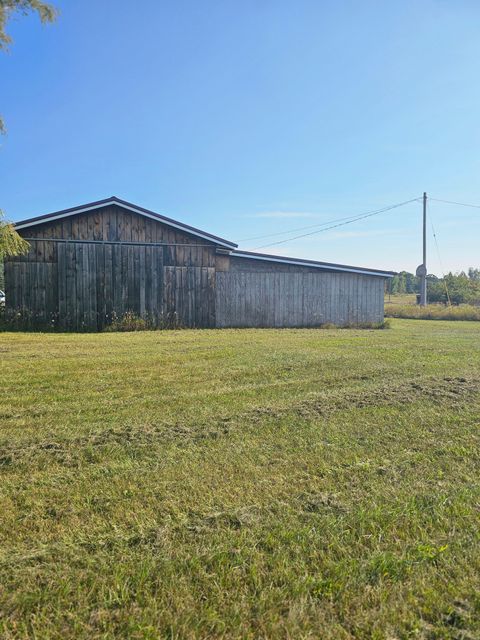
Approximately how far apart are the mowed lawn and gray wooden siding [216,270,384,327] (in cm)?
901

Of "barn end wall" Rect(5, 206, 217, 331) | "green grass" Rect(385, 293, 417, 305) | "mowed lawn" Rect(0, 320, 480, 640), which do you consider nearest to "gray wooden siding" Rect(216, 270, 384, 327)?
"barn end wall" Rect(5, 206, 217, 331)

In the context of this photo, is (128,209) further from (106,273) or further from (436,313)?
(436,313)

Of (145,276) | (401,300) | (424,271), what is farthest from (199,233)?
(401,300)

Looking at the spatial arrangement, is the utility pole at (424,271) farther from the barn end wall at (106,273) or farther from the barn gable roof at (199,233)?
the barn end wall at (106,273)

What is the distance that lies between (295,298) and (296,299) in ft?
0.16

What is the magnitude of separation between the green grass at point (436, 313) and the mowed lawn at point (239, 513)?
16692 mm

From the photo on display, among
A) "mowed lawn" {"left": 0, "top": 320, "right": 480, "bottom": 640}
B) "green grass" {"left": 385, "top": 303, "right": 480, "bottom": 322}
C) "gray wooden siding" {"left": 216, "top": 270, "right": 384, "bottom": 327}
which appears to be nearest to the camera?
"mowed lawn" {"left": 0, "top": 320, "right": 480, "bottom": 640}

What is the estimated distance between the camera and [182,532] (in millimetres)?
1900

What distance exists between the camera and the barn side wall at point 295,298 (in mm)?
13320

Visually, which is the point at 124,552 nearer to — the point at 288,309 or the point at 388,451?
the point at 388,451

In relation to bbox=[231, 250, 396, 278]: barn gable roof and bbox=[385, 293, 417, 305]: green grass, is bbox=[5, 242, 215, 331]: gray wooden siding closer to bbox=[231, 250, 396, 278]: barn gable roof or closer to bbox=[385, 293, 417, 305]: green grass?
bbox=[231, 250, 396, 278]: barn gable roof

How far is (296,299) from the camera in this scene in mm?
14102

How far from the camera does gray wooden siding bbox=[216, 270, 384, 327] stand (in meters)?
13.3

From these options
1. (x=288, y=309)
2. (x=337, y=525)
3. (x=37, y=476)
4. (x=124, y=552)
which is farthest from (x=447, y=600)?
(x=288, y=309)
